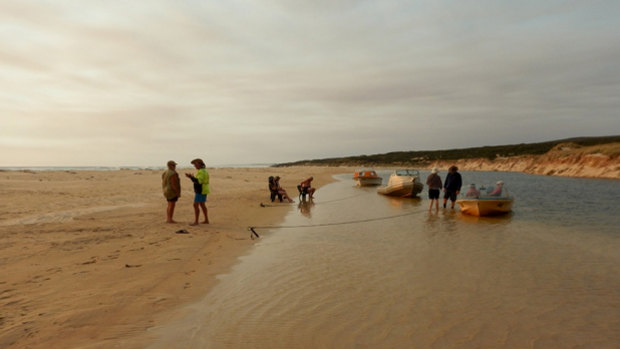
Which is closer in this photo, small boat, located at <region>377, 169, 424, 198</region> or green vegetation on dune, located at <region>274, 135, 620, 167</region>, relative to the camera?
small boat, located at <region>377, 169, 424, 198</region>

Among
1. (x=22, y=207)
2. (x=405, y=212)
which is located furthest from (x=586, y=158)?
Answer: (x=22, y=207)

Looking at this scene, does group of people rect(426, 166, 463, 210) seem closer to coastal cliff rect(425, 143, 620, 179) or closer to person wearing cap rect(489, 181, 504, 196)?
person wearing cap rect(489, 181, 504, 196)

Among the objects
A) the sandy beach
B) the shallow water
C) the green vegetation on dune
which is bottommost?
the shallow water

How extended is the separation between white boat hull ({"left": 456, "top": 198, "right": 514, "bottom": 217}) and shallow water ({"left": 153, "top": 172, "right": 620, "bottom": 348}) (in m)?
3.65

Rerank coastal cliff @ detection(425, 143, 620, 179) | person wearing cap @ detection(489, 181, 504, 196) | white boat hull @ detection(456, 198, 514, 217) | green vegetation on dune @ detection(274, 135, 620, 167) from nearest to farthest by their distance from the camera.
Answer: white boat hull @ detection(456, 198, 514, 217) < person wearing cap @ detection(489, 181, 504, 196) < coastal cliff @ detection(425, 143, 620, 179) < green vegetation on dune @ detection(274, 135, 620, 167)

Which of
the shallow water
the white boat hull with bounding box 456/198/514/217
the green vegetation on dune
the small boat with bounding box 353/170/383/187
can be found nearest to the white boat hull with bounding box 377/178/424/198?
the white boat hull with bounding box 456/198/514/217

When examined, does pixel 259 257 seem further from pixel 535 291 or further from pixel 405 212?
pixel 405 212

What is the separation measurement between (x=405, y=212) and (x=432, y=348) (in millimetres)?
13213

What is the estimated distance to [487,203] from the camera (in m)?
14.9

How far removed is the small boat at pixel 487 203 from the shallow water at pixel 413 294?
12.0ft

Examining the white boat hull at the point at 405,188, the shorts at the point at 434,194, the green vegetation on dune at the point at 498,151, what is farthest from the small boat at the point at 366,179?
the green vegetation on dune at the point at 498,151

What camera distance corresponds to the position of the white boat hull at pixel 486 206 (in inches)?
588

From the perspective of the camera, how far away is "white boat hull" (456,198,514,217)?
588 inches

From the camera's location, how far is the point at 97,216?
12680mm
